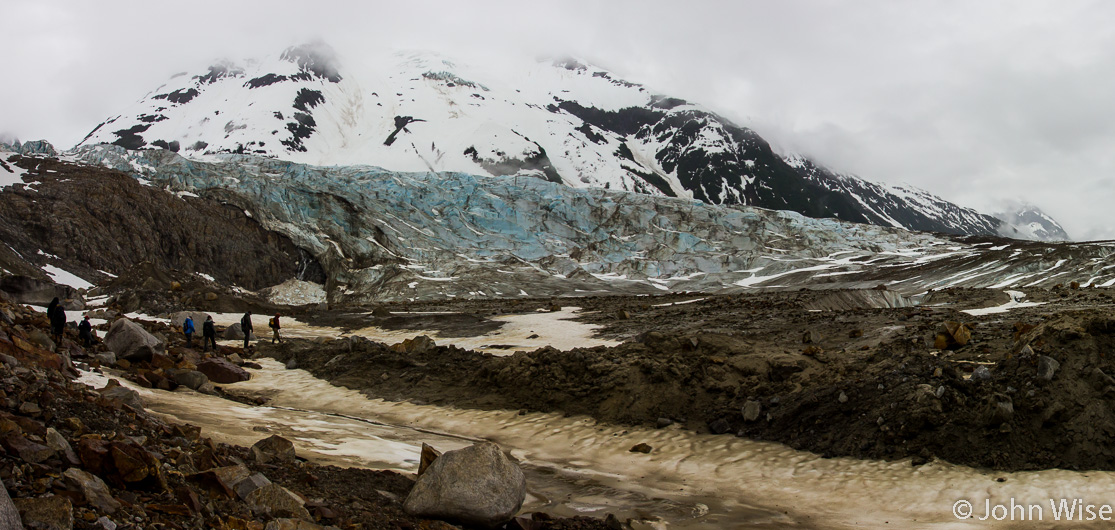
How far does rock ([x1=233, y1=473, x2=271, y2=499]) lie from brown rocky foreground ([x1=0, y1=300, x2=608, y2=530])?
1 centimetres

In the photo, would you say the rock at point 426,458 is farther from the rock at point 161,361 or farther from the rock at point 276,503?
the rock at point 161,361

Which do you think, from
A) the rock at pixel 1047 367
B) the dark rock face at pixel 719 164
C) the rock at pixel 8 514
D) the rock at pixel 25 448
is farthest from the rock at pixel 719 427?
the dark rock face at pixel 719 164

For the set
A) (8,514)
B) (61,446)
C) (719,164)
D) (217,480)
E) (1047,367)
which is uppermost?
(719,164)

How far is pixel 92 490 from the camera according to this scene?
200 inches

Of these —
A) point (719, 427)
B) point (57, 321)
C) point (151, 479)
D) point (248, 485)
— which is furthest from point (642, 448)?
point (57, 321)

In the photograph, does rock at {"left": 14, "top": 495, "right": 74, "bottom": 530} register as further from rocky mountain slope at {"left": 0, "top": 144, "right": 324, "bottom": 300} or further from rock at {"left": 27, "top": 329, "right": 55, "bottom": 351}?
rocky mountain slope at {"left": 0, "top": 144, "right": 324, "bottom": 300}

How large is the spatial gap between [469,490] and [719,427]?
633cm

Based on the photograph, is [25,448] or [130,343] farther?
[130,343]

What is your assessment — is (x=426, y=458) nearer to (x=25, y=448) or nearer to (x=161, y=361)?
(x=25, y=448)

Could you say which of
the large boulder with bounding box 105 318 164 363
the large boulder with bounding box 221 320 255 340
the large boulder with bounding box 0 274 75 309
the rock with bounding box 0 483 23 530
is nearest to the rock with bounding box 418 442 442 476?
the rock with bounding box 0 483 23 530

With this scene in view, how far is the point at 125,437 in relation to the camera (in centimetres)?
656

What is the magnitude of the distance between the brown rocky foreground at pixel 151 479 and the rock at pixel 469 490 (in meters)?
0.16

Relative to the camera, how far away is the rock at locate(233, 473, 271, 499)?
20.4 ft

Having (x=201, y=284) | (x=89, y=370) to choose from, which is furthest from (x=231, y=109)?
(x=89, y=370)
